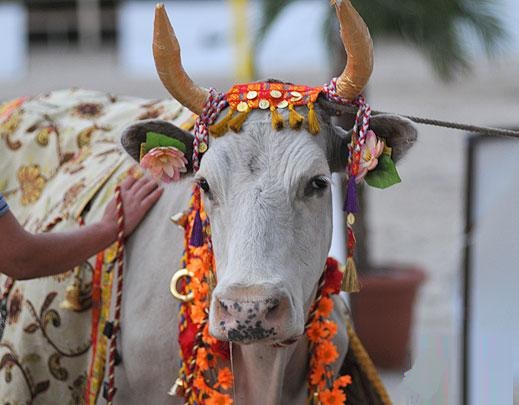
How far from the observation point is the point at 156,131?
11.9 ft

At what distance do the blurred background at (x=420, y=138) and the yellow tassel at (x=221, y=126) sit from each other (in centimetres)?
84

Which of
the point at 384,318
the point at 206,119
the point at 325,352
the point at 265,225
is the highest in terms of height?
the point at 206,119

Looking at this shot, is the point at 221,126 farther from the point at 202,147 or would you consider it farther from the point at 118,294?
the point at 118,294

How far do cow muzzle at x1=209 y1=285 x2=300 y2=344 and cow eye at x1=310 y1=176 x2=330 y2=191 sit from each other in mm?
398

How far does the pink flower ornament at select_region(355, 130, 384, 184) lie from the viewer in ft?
11.2

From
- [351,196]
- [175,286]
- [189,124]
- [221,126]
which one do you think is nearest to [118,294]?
[175,286]

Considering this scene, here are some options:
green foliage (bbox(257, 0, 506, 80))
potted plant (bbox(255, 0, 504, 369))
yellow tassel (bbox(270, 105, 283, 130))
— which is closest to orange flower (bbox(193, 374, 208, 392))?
yellow tassel (bbox(270, 105, 283, 130))

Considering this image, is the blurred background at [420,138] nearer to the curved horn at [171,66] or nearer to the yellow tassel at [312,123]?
the yellow tassel at [312,123]

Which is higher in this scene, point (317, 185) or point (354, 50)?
point (354, 50)

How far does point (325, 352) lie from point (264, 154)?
0.81 meters

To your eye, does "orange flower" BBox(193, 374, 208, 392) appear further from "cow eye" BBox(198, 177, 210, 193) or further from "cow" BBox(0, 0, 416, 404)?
"cow eye" BBox(198, 177, 210, 193)

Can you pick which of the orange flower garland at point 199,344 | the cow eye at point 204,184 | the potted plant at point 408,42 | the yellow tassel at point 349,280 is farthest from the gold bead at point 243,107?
the potted plant at point 408,42

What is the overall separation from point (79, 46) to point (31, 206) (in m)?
16.2

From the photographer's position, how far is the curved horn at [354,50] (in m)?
3.16
